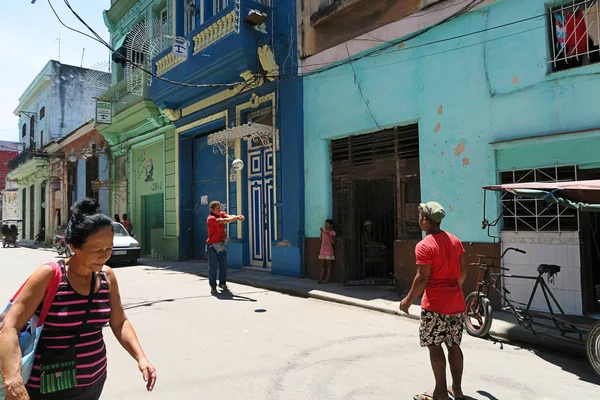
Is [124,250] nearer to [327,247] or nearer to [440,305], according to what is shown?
[327,247]

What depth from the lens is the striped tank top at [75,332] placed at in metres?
1.92

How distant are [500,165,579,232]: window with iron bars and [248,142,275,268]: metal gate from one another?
19.6 feet

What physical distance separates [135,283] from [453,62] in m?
8.35

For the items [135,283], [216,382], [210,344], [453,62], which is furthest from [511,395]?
[135,283]

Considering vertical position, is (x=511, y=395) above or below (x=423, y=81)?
below

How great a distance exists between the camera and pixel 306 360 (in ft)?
14.9

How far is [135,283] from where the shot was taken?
10086 mm

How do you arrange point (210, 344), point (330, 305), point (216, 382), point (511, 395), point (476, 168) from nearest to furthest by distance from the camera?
point (511, 395) → point (216, 382) → point (210, 344) → point (476, 168) → point (330, 305)

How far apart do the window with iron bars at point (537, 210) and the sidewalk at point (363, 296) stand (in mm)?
1418

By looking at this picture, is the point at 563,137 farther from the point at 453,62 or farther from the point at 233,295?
the point at 233,295

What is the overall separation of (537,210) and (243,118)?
321 inches

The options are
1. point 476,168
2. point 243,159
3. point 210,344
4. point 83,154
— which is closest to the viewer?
point 210,344

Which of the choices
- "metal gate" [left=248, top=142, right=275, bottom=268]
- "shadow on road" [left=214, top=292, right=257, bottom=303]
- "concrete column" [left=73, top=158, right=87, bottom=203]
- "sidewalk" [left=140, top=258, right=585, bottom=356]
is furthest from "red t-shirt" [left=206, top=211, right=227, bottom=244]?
"concrete column" [left=73, top=158, right=87, bottom=203]

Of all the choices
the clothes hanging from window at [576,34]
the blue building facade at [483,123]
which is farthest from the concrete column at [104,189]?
the clothes hanging from window at [576,34]
